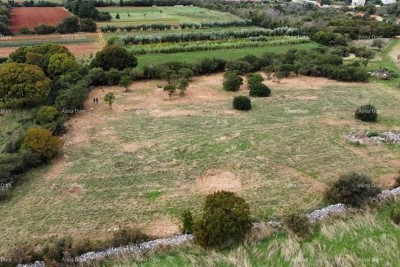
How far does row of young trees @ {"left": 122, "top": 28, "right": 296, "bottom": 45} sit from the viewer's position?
69.4m

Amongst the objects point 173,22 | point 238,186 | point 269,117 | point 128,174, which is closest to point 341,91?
point 269,117

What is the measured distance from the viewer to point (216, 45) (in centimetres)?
6675

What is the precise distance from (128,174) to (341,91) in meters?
28.8

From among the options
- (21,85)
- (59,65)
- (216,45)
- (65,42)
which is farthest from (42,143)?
(65,42)

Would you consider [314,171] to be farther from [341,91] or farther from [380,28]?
[380,28]

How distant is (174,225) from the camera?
75.0 ft

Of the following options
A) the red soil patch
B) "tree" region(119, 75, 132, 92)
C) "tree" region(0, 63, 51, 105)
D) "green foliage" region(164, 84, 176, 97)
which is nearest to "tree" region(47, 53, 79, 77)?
"tree" region(119, 75, 132, 92)

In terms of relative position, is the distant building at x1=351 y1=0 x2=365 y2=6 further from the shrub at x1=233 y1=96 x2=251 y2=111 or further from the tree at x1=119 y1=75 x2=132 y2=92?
the tree at x1=119 y1=75 x2=132 y2=92

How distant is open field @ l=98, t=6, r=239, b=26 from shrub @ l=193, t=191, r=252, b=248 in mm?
72511

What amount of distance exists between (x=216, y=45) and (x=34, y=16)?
157 feet

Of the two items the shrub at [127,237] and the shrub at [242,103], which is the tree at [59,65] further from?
the shrub at [127,237]

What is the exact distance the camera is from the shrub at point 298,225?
2153cm

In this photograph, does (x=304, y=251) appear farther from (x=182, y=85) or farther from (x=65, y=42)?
(x=65, y=42)

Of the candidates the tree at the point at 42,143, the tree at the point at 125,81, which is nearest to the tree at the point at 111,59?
the tree at the point at 125,81
